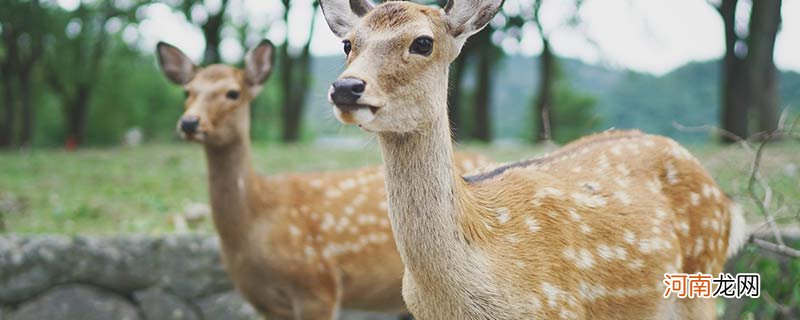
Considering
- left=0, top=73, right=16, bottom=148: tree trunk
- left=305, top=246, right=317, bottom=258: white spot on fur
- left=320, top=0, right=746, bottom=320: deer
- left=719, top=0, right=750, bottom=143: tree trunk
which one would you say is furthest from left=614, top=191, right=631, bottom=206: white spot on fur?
left=0, top=73, right=16, bottom=148: tree trunk

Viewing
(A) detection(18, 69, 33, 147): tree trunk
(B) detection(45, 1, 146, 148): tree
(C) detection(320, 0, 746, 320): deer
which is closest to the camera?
(C) detection(320, 0, 746, 320): deer

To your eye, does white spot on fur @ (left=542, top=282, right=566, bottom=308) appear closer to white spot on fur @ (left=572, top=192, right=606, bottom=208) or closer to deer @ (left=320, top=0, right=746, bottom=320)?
deer @ (left=320, top=0, right=746, bottom=320)

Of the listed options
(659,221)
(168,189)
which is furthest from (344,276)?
(168,189)

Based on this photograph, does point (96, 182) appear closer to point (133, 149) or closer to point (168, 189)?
point (168, 189)

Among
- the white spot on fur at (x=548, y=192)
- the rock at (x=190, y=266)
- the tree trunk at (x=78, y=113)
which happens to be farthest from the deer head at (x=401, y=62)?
the tree trunk at (x=78, y=113)

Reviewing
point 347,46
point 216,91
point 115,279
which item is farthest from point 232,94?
point 347,46

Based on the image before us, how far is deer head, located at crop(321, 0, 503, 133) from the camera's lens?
2195mm

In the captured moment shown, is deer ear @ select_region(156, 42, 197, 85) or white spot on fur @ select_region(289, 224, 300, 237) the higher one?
deer ear @ select_region(156, 42, 197, 85)

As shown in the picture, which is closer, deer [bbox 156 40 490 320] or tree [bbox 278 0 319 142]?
deer [bbox 156 40 490 320]

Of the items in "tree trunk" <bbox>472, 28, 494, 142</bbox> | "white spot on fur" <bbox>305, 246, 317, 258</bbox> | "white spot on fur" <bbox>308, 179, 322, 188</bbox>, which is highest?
"white spot on fur" <bbox>308, 179, 322, 188</bbox>

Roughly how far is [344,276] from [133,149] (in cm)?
897

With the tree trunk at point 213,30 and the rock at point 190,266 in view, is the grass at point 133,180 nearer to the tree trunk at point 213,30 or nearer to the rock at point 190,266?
the rock at point 190,266

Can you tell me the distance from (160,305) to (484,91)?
626 inches

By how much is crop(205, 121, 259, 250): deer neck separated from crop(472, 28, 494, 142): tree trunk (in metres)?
15.0
